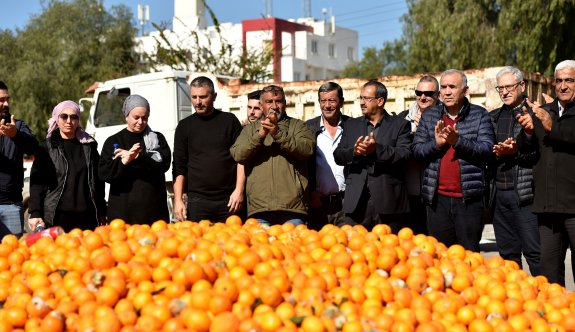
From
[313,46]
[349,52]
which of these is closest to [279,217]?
[313,46]

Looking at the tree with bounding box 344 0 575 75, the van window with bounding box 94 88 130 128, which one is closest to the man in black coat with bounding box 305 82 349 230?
the van window with bounding box 94 88 130 128

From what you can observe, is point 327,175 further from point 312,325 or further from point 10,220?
point 312,325

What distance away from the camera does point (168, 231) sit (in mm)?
3945

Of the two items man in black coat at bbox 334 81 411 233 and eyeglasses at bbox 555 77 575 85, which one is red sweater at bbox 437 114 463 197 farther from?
eyeglasses at bbox 555 77 575 85

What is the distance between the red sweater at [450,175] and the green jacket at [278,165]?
0.99 m

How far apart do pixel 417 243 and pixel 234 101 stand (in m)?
9.80

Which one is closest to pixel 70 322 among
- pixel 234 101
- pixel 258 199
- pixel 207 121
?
pixel 258 199

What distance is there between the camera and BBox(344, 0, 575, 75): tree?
18656 mm

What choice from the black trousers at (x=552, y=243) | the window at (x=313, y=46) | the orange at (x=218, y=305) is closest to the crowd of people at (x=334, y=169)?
the black trousers at (x=552, y=243)

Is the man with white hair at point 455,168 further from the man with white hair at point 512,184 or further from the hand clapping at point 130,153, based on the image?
the hand clapping at point 130,153

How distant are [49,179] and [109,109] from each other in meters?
7.45

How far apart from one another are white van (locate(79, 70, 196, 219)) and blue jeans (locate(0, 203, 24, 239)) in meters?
7.11

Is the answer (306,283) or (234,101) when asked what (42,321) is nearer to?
(306,283)

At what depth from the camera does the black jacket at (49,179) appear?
6.14 metres
